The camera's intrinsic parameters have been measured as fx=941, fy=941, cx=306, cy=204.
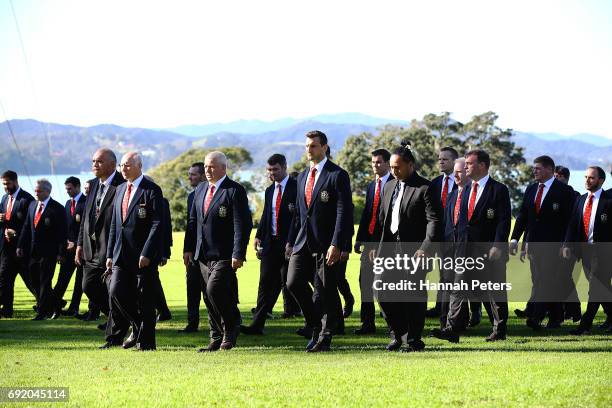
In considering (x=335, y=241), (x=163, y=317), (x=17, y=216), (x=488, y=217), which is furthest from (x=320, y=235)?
(x=17, y=216)

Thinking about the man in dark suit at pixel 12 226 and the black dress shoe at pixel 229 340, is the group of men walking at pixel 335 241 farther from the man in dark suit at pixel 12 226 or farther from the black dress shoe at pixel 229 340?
the man in dark suit at pixel 12 226

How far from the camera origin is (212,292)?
11789 mm

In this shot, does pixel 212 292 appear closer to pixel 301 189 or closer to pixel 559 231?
pixel 301 189

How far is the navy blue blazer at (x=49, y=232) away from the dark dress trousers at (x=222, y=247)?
6011 mm

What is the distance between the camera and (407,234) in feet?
36.5

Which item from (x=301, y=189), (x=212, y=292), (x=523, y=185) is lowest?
(x=523, y=185)

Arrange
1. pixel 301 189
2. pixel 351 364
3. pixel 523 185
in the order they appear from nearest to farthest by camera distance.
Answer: pixel 351 364
pixel 301 189
pixel 523 185

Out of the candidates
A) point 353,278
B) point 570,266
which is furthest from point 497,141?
point 570,266

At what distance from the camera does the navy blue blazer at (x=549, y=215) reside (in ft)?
47.5

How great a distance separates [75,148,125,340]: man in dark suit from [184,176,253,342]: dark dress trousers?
136 centimetres

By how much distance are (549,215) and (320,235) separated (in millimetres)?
4725

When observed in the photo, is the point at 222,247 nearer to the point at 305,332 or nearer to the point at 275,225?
the point at 305,332

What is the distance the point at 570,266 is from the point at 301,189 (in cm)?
527

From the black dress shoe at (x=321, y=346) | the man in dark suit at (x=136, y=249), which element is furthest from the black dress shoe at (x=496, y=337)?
the man in dark suit at (x=136, y=249)
